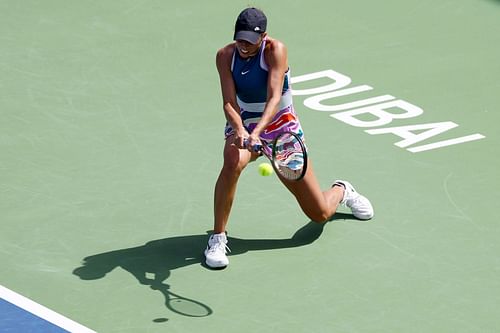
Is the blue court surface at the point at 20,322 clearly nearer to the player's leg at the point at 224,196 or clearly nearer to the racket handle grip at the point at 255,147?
the player's leg at the point at 224,196

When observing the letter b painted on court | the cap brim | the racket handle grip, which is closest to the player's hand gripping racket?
the racket handle grip

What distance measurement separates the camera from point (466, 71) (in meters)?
14.5

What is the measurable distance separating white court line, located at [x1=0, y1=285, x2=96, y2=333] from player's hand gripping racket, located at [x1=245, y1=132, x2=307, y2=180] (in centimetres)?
195

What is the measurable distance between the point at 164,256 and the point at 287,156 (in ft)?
4.45

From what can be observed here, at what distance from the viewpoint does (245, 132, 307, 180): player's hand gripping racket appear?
10078 mm

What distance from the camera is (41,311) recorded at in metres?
Answer: 9.73

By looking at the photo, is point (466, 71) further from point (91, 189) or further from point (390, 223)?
point (91, 189)

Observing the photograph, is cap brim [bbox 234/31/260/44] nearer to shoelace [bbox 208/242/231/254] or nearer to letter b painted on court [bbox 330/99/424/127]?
shoelace [bbox 208/242/231/254]

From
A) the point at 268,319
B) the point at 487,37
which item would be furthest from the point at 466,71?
the point at 268,319

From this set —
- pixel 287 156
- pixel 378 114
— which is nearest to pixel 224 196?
pixel 287 156

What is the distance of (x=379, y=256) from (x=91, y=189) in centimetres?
278

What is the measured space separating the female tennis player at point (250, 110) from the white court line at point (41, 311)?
138cm

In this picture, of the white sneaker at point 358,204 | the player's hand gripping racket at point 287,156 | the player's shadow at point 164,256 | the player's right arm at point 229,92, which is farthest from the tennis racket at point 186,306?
the white sneaker at point 358,204

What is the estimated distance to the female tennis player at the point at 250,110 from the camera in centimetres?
1020
